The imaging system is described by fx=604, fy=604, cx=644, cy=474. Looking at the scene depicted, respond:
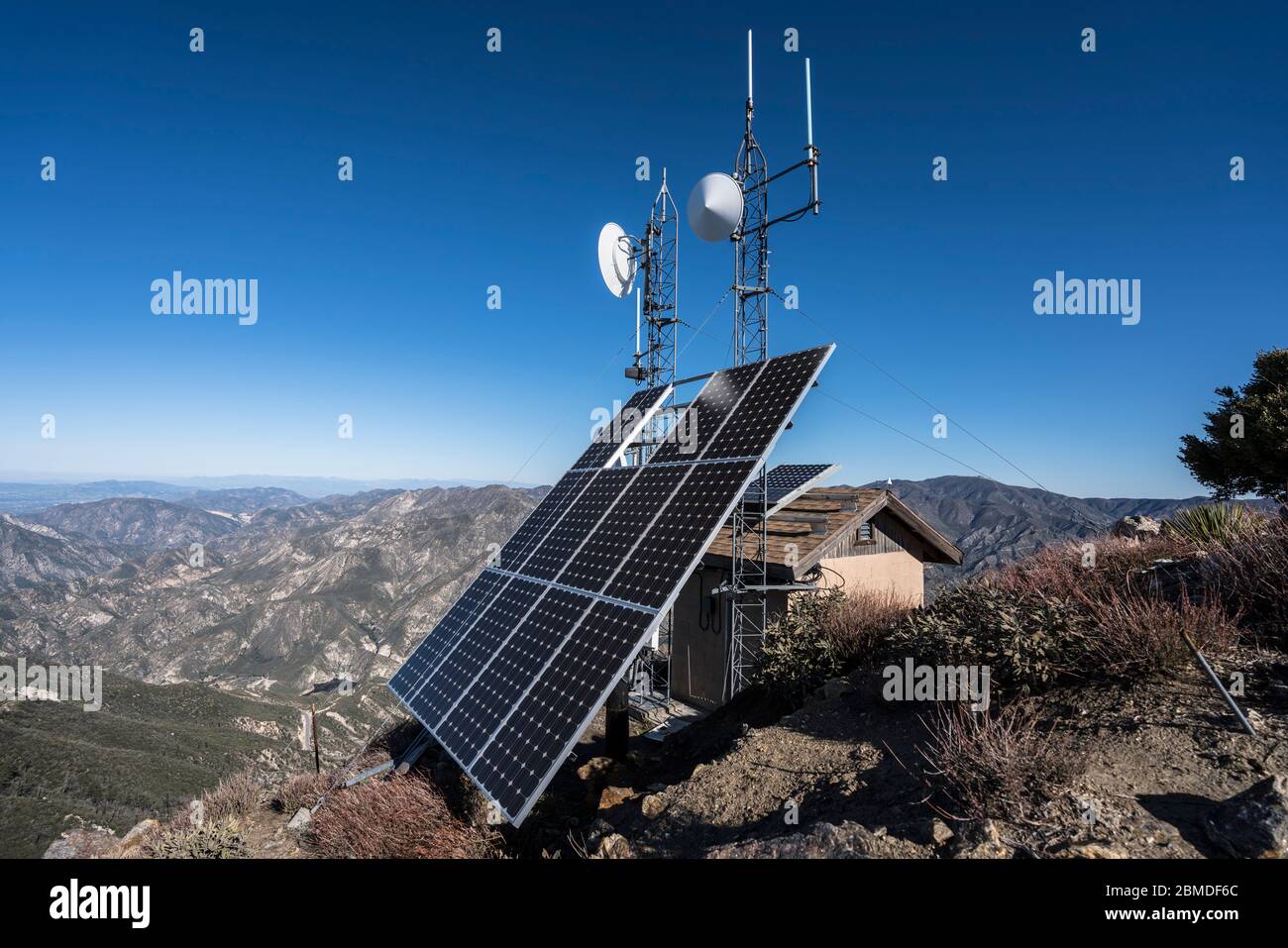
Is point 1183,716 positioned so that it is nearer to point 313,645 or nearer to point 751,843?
point 751,843

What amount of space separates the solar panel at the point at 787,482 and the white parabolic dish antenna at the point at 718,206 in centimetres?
593

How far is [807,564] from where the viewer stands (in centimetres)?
1480

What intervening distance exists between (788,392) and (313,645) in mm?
174789

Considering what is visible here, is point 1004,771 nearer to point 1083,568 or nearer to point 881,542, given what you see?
point 1083,568

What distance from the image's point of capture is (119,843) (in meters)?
10.5

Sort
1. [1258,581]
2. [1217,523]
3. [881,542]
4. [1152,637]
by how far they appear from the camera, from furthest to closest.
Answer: [881,542]
[1217,523]
[1258,581]
[1152,637]

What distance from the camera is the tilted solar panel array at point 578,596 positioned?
7.51 meters

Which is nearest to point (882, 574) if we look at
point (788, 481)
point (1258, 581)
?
point (788, 481)

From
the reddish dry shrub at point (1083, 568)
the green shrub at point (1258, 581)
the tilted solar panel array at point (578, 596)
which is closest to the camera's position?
the tilted solar panel array at point (578, 596)

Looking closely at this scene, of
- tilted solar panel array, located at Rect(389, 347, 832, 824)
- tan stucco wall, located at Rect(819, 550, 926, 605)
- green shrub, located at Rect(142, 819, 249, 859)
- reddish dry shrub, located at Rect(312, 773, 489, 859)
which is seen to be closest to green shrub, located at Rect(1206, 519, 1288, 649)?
tilted solar panel array, located at Rect(389, 347, 832, 824)

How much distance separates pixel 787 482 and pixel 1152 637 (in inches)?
375

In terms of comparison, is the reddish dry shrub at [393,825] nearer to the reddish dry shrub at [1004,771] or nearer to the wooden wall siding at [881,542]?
the reddish dry shrub at [1004,771]

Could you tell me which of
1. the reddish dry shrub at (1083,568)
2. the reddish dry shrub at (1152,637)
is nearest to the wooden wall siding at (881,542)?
the reddish dry shrub at (1083,568)
